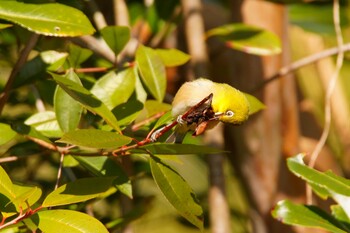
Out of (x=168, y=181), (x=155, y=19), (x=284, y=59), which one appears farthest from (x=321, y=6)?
(x=168, y=181)

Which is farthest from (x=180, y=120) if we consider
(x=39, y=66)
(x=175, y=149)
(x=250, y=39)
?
(x=250, y=39)

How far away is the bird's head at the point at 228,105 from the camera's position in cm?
70

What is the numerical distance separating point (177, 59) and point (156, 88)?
7 centimetres

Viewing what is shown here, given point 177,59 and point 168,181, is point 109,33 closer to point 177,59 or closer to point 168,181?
point 177,59

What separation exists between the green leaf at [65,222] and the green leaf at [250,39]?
1.88ft

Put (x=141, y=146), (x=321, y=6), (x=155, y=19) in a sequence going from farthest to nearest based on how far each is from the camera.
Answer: (x=321, y=6) < (x=155, y=19) < (x=141, y=146)

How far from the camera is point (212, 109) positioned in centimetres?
70

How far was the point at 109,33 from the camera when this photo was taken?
85 centimetres

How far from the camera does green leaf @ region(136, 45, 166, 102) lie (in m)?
0.85

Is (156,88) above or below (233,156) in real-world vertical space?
above

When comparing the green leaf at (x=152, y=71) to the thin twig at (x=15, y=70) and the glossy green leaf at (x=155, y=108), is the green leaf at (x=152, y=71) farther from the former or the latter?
the thin twig at (x=15, y=70)

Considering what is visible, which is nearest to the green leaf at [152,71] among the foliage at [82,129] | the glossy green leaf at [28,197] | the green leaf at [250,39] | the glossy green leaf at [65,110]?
the foliage at [82,129]

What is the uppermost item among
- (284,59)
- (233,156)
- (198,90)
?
(198,90)

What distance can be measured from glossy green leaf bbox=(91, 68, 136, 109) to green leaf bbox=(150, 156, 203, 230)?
5.6 inches
